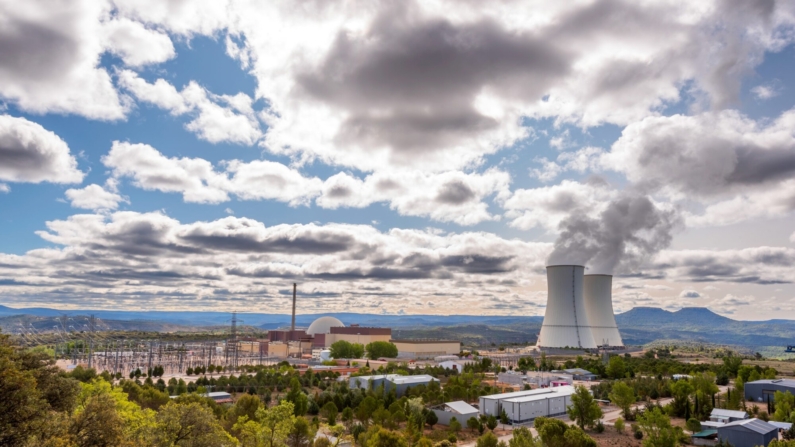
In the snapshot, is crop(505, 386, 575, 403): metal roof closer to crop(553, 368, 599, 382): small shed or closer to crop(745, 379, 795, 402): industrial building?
crop(553, 368, 599, 382): small shed

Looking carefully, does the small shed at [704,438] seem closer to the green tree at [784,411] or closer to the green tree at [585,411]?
the green tree at [585,411]

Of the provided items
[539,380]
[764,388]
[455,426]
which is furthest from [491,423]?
[764,388]

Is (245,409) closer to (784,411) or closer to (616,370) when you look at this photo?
(784,411)

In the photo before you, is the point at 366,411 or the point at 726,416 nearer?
the point at 366,411

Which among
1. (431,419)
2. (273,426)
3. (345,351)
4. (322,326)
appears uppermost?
(273,426)

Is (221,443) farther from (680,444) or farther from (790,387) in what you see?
(790,387)

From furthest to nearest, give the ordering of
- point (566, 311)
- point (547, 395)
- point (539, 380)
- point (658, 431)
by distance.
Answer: point (566, 311) < point (539, 380) < point (547, 395) < point (658, 431)

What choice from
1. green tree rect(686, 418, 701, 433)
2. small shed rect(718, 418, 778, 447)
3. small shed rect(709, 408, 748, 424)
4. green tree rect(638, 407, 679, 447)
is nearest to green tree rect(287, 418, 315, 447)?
green tree rect(638, 407, 679, 447)
